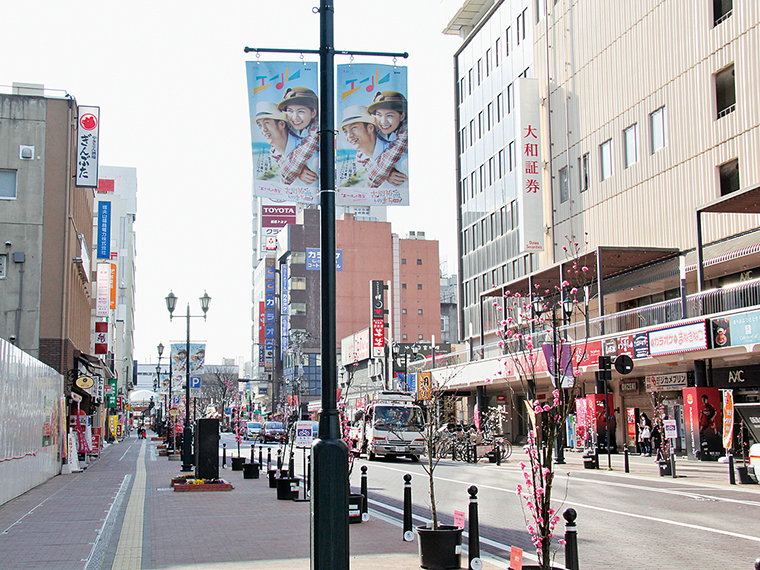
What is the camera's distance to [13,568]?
1035 cm

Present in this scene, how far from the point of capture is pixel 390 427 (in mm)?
34656

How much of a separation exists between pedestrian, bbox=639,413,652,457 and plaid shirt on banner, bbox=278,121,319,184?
30.5m

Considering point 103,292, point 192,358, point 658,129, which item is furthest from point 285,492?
point 103,292

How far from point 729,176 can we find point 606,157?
31.6ft

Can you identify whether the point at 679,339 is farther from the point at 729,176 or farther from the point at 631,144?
the point at 631,144

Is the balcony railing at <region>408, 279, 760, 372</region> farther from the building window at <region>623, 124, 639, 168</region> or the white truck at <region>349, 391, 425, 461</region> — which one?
the building window at <region>623, 124, 639, 168</region>

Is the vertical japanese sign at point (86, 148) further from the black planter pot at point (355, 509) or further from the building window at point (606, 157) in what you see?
the black planter pot at point (355, 509)

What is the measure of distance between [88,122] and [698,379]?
27.1 m

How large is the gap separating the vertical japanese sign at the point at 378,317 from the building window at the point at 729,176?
45388mm

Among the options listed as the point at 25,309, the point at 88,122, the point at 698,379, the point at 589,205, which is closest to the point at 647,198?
the point at 589,205

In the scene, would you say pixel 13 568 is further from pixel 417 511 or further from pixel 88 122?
pixel 88 122

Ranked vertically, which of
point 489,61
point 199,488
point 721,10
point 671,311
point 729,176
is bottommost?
point 199,488

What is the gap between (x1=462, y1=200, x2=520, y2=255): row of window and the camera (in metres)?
53.8

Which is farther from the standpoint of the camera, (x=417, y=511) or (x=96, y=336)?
(x=96, y=336)
